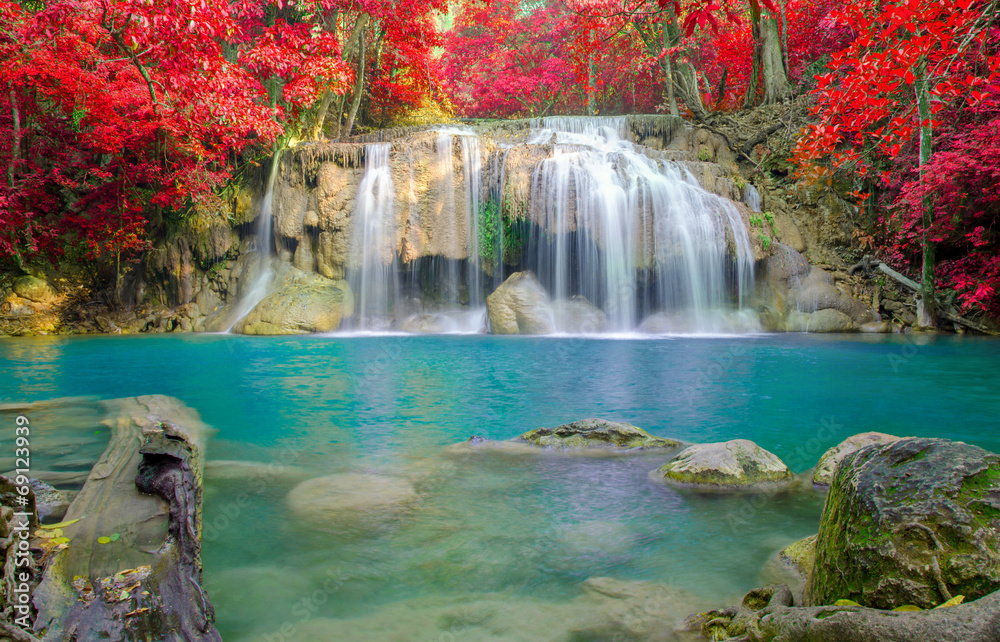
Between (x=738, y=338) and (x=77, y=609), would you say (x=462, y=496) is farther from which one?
(x=738, y=338)

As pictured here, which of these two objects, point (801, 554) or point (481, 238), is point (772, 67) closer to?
point (481, 238)

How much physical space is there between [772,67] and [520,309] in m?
10.7

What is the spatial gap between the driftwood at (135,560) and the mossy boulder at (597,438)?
2.57 metres

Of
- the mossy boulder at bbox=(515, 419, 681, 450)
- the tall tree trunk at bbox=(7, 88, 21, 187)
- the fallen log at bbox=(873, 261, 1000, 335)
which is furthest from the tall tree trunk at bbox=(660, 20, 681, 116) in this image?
the tall tree trunk at bbox=(7, 88, 21, 187)

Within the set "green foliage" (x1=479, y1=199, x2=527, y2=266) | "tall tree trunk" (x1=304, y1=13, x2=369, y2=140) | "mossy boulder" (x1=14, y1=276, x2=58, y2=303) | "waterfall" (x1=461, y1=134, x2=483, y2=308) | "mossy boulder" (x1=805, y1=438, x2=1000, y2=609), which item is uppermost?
→ "tall tree trunk" (x1=304, y1=13, x2=369, y2=140)

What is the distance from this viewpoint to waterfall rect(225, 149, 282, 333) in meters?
15.3

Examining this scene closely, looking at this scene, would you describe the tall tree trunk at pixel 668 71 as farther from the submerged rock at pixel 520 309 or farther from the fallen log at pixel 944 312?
the submerged rock at pixel 520 309

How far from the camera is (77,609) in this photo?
196 cm

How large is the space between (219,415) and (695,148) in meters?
14.6

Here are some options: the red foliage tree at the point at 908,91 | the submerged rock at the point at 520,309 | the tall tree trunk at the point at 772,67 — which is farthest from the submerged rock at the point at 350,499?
the tall tree trunk at the point at 772,67

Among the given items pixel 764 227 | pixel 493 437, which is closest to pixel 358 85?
pixel 764 227

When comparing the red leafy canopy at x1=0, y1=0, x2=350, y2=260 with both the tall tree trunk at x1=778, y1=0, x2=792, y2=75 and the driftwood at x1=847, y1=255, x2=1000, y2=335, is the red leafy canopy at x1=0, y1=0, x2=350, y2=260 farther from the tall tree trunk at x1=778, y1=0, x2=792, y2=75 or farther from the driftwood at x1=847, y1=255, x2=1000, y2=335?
the driftwood at x1=847, y1=255, x2=1000, y2=335

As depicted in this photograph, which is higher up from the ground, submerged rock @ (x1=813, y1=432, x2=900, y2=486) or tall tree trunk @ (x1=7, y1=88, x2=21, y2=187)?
tall tree trunk @ (x1=7, y1=88, x2=21, y2=187)

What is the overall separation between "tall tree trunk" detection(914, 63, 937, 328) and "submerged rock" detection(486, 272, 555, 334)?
7398 millimetres
